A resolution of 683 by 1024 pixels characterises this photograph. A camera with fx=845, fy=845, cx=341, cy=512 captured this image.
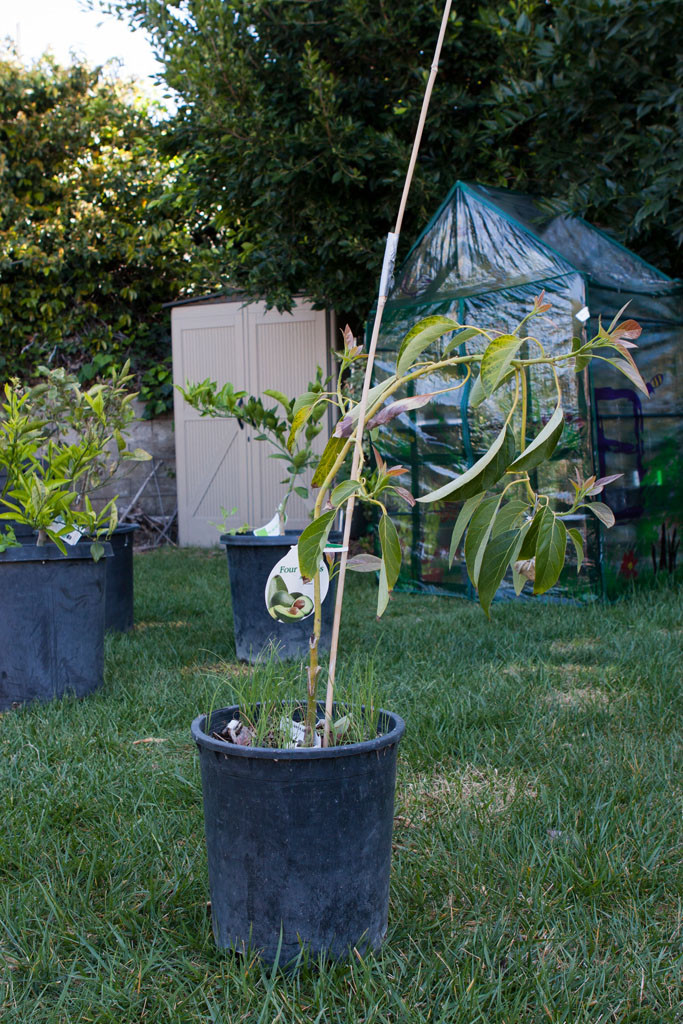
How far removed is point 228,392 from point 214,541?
4659 mm

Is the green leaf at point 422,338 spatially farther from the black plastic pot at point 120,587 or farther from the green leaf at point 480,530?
the black plastic pot at point 120,587

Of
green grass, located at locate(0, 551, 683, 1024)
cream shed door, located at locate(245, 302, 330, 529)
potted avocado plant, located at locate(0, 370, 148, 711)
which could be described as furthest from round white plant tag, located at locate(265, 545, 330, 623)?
cream shed door, located at locate(245, 302, 330, 529)

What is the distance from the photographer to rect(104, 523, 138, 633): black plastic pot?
12.9ft

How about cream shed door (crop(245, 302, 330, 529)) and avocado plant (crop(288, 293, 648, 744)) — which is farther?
cream shed door (crop(245, 302, 330, 529))

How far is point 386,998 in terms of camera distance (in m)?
1.23

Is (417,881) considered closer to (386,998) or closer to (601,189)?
(386,998)

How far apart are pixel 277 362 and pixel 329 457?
20.5 feet

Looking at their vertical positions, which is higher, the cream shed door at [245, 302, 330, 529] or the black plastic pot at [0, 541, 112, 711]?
the cream shed door at [245, 302, 330, 529]

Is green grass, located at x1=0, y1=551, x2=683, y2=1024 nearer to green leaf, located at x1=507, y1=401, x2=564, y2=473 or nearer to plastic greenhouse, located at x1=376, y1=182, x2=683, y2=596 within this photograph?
green leaf, located at x1=507, y1=401, x2=564, y2=473

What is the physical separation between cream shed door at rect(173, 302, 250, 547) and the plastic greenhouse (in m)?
2.74

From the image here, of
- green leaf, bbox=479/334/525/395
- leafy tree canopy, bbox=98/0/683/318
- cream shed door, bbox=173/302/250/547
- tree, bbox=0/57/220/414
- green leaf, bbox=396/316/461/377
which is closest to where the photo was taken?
green leaf, bbox=479/334/525/395

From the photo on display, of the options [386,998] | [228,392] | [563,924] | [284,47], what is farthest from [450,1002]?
[284,47]

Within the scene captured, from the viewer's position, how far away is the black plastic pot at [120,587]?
3934 mm

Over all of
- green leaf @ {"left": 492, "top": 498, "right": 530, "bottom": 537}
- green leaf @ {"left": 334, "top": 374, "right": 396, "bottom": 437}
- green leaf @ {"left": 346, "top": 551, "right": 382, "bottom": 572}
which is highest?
green leaf @ {"left": 334, "top": 374, "right": 396, "bottom": 437}
